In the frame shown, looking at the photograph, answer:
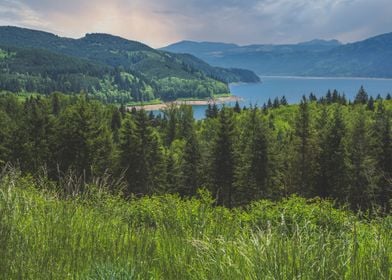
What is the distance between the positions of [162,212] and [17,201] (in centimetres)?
214

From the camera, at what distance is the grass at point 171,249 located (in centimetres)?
368

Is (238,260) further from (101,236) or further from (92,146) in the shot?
(92,146)

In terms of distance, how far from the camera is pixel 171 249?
4867mm

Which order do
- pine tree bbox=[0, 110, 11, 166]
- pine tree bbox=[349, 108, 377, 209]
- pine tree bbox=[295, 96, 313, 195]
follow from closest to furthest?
pine tree bbox=[349, 108, 377, 209] < pine tree bbox=[0, 110, 11, 166] < pine tree bbox=[295, 96, 313, 195]

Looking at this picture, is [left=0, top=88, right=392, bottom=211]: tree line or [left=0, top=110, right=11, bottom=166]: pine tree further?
[left=0, top=110, right=11, bottom=166]: pine tree

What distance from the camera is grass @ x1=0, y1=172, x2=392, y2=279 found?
145 inches

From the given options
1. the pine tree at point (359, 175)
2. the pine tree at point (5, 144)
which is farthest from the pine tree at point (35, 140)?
the pine tree at point (359, 175)

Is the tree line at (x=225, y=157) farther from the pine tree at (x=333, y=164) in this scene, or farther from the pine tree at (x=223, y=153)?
the pine tree at (x=223, y=153)

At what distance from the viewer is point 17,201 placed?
17.8 feet

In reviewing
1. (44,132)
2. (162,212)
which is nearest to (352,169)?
(44,132)

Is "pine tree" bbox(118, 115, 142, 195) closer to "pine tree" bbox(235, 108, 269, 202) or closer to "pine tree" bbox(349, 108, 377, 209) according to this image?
"pine tree" bbox(235, 108, 269, 202)

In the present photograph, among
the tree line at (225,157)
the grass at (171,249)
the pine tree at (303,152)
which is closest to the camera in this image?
the grass at (171,249)

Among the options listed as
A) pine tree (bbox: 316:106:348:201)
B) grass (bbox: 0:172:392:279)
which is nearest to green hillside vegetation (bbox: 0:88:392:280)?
grass (bbox: 0:172:392:279)

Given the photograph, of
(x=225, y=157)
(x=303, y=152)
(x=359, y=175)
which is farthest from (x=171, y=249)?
(x=303, y=152)
